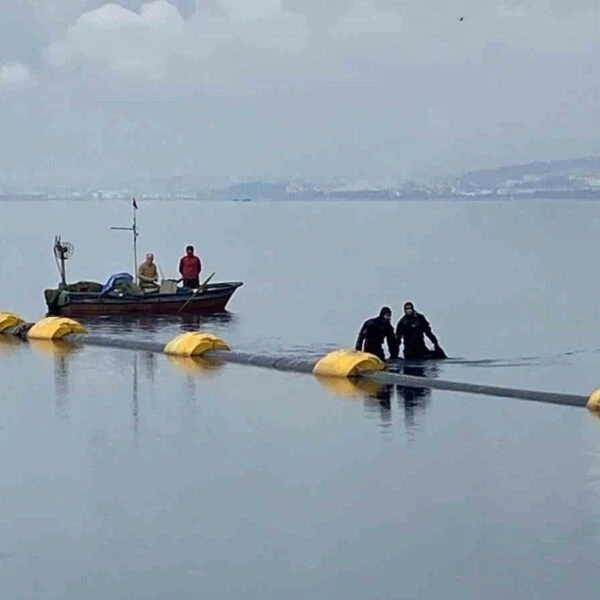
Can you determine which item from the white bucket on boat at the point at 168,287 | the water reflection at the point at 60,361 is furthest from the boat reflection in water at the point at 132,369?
the white bucket on boat at the point at 168,287

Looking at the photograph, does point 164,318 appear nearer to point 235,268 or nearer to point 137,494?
point 137,494

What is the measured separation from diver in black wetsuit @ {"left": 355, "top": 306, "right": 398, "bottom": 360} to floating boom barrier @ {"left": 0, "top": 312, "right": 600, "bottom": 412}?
42cm

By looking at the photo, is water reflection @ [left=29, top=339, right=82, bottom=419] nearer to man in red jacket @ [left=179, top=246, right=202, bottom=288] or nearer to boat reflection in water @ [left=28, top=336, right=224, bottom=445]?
boat reflection in water @ [left=28, top=336, right=224, bottom=445]

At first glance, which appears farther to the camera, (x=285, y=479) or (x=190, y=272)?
(x=190, y=272)

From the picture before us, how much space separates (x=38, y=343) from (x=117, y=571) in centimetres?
1899

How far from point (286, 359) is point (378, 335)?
9.78 ft

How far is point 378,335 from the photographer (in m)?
27.4

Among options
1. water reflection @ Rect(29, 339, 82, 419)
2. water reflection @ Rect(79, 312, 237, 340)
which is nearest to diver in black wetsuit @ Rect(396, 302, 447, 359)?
water reflection @ Rect(29, 339, 82, 419)

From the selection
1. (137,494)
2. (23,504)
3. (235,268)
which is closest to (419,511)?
(137,494)

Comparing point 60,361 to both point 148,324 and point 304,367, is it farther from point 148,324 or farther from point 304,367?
point 148,324

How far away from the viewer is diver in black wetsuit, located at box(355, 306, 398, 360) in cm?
2720

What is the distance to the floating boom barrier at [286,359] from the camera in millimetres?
25281

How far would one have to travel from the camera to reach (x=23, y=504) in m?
17.4

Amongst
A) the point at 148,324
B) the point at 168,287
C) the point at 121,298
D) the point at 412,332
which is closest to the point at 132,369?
the point at 412,332
